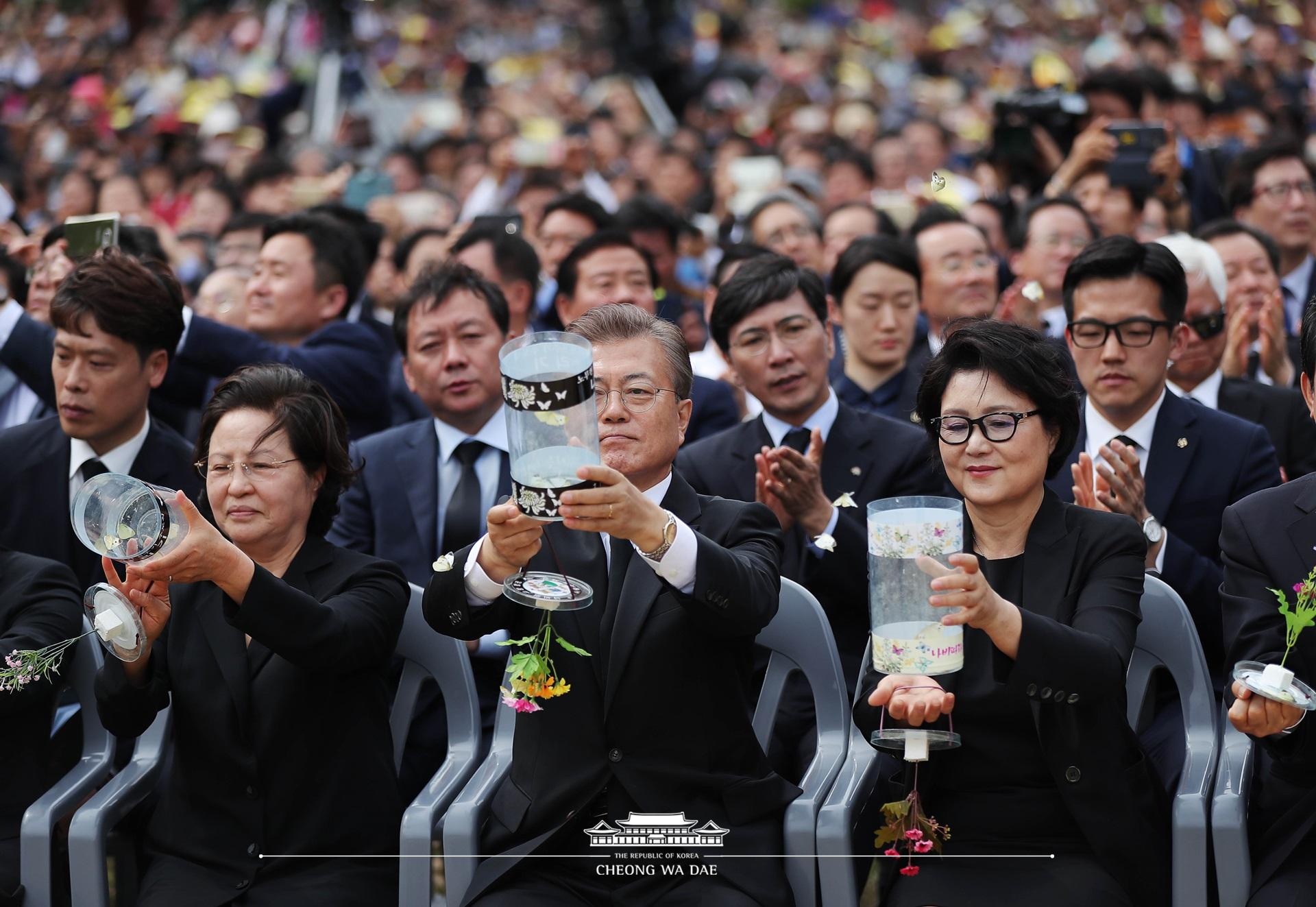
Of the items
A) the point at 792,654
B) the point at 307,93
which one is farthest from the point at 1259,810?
the point at 307,93

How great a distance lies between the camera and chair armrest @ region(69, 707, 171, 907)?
403 centimetres

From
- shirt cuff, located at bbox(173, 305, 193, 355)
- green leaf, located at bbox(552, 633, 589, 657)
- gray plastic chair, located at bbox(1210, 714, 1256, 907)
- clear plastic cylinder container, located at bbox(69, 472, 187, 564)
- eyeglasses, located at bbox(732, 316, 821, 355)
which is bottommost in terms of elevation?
gray plastic chair, located at bbox(1210, 714, 1256, 907)

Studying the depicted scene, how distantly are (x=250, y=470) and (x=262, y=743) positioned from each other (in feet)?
2.36

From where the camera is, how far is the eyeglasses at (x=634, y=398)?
3.78 metres

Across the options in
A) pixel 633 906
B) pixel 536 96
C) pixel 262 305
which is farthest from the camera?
pixel 536 96

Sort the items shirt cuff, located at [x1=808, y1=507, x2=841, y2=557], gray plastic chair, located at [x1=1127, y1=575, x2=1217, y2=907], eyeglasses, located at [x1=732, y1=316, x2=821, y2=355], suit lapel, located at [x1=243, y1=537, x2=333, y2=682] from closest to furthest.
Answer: gray plastic chair, located at [x1=1127, y1=575, x2=1217, y2=907]
suit lapel, located at [x1=243, y1=537, x2=333, y2=682]
shirt cuff, located at [x1=808, y1=507, x2=841, y2=557]
eyeglasses, located at [x1=732, y1=316, x2=821, y2=355]

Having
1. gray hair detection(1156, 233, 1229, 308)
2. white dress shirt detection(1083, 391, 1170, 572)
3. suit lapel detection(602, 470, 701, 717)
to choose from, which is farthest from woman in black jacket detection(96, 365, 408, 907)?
gray hair detection(1156, 233, 1229, 308)

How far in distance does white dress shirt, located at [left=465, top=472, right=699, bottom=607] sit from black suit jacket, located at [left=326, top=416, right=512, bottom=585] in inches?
58.3

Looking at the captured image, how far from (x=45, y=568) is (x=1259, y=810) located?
3311 millimetres

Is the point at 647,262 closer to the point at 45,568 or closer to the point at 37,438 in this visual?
the point at 37,438

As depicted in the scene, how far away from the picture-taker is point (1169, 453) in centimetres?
488

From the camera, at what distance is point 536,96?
1834cm

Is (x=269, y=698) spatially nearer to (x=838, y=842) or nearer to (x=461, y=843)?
(x=461, y=843)

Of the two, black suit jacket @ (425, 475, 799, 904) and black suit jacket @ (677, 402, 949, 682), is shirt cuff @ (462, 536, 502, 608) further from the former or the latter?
black suit jacket @ (677, 402, 949, 682)
